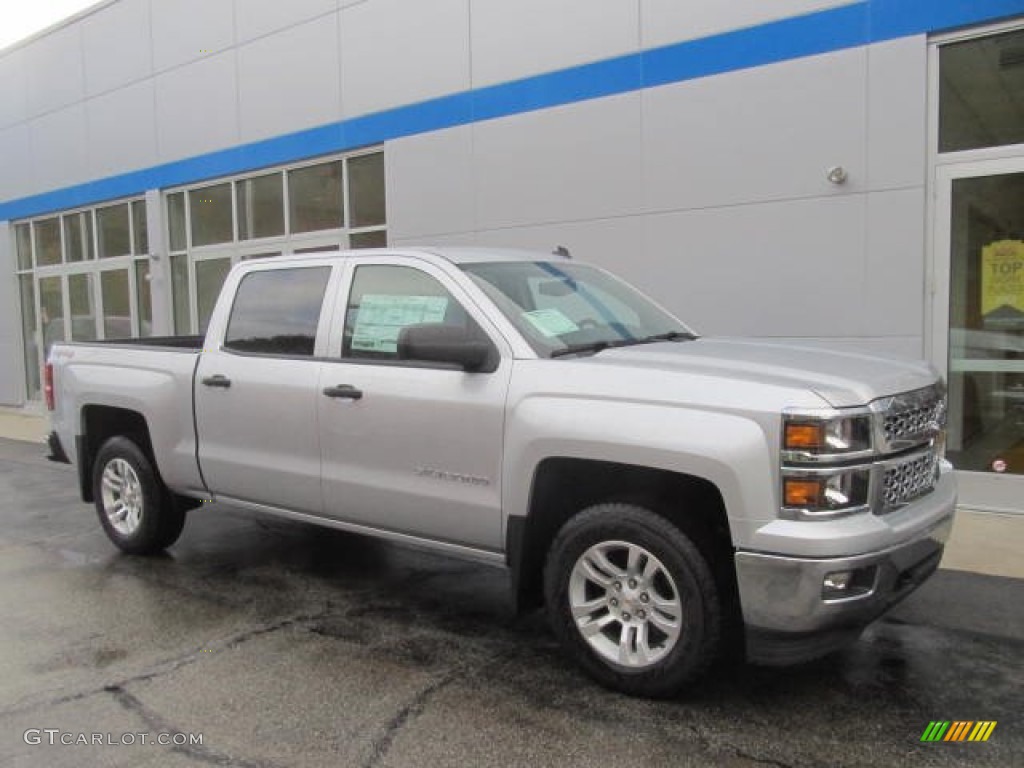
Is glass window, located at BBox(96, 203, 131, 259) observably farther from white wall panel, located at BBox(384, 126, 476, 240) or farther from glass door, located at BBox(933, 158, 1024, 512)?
glass door, located at BBox(933, 158, 1024, 512)

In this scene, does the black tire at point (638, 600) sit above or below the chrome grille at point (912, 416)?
below

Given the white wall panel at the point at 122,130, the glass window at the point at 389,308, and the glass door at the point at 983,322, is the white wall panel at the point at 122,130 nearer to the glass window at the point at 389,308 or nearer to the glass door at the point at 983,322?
the glass window at the point at 389,308

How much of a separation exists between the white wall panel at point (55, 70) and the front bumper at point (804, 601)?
1560 cm

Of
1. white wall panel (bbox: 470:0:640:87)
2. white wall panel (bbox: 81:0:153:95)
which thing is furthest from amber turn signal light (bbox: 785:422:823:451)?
white wall panel (bbox: 81:0:153:95)

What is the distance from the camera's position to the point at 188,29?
1334cm

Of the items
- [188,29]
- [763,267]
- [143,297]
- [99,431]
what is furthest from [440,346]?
[143,297]

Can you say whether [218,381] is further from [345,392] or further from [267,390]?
[345,392]

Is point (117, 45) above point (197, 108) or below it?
above

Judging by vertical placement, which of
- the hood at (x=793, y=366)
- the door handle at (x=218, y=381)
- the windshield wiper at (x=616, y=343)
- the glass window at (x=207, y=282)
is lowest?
the door handle at (x=218, y=381)

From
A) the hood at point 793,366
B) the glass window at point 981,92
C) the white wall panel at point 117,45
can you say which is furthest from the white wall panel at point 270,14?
the hood at point 793,366

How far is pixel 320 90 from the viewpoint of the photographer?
11578 mm

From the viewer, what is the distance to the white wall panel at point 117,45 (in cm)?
1407

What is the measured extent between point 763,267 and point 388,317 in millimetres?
4409

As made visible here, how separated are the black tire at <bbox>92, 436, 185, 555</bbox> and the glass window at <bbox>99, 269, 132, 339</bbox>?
9.80m
